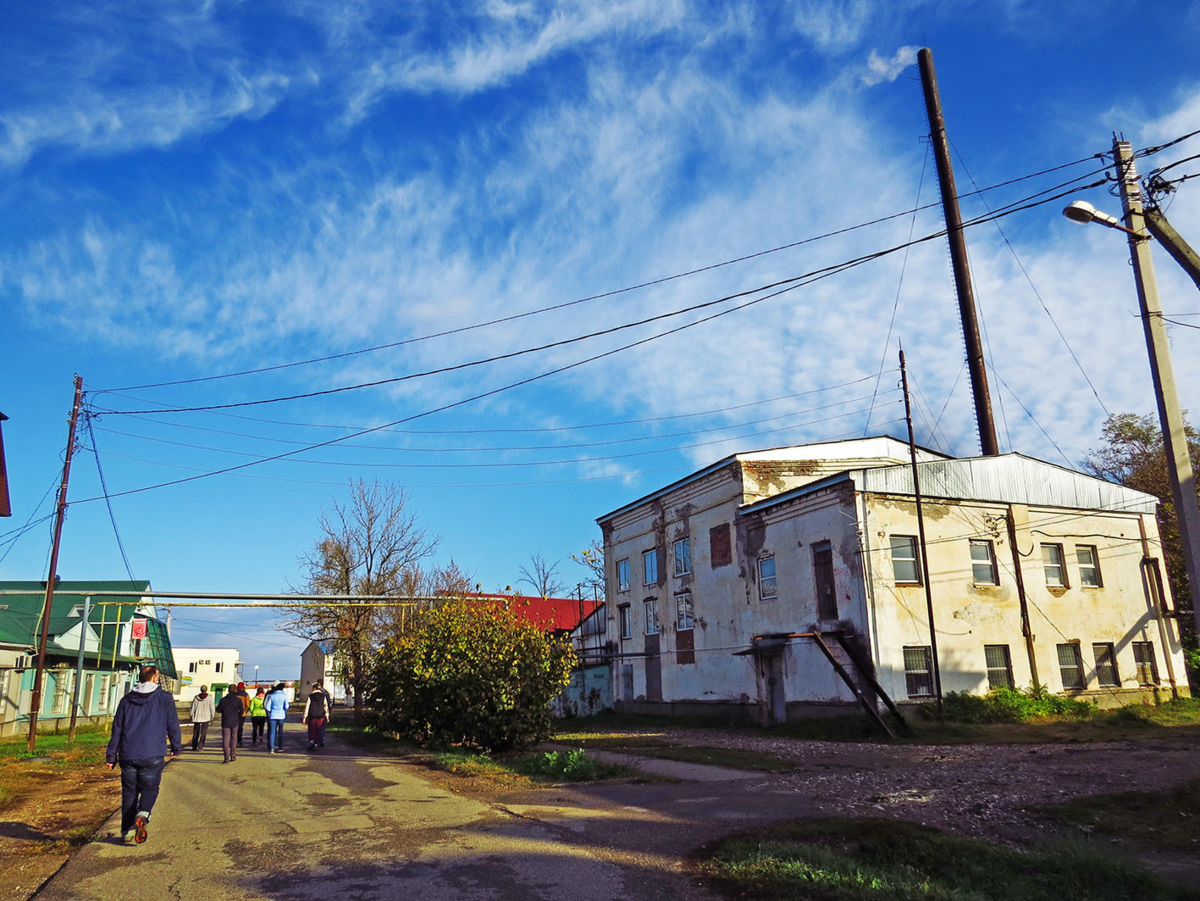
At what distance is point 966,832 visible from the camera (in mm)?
8492

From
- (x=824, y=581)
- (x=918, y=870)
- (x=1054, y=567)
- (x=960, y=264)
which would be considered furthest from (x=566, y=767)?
(x=960, y=264)

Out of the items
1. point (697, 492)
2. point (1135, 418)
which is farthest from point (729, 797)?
point (1135, 418)

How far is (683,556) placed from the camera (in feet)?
105

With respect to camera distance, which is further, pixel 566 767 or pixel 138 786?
pixel 566 767

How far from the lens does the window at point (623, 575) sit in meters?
36.4

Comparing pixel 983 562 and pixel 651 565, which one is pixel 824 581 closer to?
pixel 983 562

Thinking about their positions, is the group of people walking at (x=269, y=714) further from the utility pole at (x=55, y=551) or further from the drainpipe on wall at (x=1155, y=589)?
the drainpipe on wall at (x=1155, y=589)

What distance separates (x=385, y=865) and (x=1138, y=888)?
6081mm

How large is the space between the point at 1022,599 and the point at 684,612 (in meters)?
11.8

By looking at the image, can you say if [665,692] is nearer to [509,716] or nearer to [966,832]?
[509,716]

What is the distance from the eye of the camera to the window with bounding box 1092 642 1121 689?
26156 mm

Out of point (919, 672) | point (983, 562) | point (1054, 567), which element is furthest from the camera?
point (1054, 567)

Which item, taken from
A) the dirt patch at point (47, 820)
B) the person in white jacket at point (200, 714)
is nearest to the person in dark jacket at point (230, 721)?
the dirt patch at point (47, 820)

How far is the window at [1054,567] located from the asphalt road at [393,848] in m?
19.0
